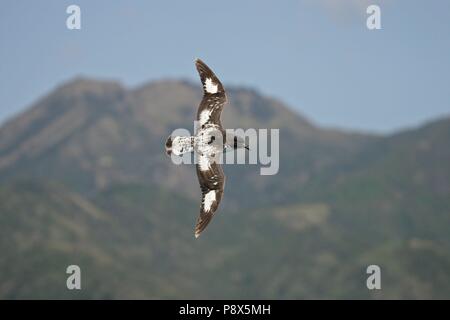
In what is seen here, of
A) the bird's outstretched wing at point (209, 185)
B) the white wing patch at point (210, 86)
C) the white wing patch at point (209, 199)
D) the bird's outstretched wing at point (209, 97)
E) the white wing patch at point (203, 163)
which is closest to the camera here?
the white wing patch at point (203, 163)

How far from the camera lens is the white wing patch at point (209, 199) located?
42906 millimetres

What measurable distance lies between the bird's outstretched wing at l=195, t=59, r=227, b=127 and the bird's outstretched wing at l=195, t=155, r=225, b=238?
1852 millimetres

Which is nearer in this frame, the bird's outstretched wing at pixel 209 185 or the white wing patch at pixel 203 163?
the white wing patch at pixel 203 163

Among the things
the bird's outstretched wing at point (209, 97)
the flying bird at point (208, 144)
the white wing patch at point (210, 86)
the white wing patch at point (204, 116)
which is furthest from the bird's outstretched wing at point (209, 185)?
the white wing patch at point (210, 86)

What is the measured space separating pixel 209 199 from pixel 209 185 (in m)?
0.65

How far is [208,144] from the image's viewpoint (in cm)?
4169

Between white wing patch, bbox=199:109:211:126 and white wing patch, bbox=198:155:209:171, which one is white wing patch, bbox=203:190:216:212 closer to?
white wing patch, bbox=198:155:209:171

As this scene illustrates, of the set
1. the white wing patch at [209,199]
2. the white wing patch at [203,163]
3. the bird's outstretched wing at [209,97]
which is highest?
the bird's outstretched wing at [209,97]

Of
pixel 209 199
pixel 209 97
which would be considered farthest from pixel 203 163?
pixel 209 97

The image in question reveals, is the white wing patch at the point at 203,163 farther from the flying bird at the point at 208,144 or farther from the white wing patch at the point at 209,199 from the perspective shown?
the white wing patch at the point at 209,199

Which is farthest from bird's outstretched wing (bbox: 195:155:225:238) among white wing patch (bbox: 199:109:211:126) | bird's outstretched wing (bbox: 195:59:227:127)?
bird's outstretched wing (bbox: 195:59:227:127)

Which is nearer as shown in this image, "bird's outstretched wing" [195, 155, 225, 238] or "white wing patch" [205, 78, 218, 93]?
"bird's outstretched wing" [195, 155, 225, 238]

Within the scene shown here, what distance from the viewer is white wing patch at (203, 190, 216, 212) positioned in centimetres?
4291

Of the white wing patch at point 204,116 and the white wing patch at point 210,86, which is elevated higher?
the white wing patch at point 210,86
